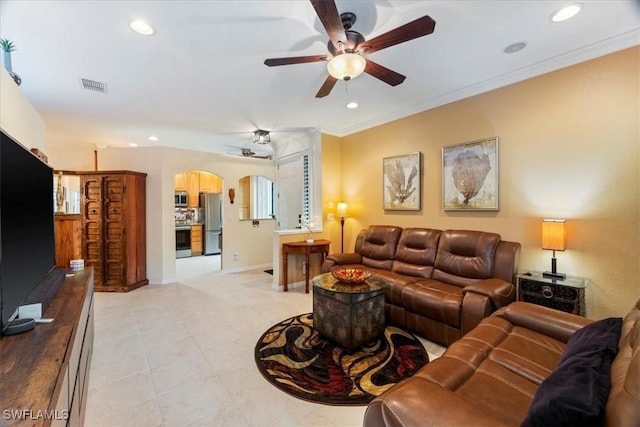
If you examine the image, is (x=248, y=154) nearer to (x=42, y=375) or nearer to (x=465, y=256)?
(x=465, y=256)

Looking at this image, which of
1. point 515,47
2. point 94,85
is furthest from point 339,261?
point 94,85

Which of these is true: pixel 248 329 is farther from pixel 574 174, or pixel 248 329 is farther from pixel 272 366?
pixel 574 174

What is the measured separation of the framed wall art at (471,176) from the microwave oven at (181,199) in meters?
6.95

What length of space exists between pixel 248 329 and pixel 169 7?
2.93m

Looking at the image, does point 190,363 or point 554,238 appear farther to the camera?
point 554,238

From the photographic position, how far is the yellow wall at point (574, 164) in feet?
7.40

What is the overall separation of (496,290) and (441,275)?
29.9 inches

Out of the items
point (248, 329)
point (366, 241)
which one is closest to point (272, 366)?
point (248, 329)

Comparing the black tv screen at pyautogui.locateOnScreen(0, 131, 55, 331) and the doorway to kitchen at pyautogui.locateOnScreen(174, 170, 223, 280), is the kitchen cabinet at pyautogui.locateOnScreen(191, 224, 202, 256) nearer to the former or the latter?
the doorway to kitchen at pyautogui.locateOnScreen(174, 170, 223, 280)

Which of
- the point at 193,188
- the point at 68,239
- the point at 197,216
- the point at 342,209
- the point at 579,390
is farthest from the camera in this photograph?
the point at 197,216

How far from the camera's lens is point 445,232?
325 cm

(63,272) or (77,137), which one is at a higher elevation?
(77,137)

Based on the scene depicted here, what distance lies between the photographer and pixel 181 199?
25.1 ft

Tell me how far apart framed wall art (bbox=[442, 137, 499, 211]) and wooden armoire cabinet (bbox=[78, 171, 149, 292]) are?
16.1 ft
